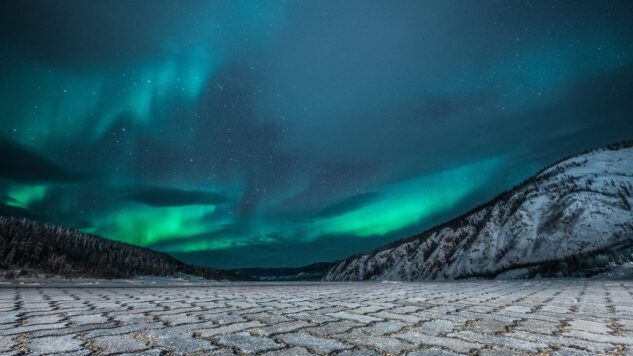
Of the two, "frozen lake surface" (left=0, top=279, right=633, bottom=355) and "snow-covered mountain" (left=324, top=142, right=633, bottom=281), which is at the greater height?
"snow-covered mountain" (left=324, top=142, right=633, bottom=281)

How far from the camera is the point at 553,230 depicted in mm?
32031

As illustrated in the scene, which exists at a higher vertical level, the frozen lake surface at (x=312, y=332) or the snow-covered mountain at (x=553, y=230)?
the snow-covered mountain at (x=553, y=230)

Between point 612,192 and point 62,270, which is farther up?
point 612,192

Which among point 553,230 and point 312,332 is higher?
point 553,230

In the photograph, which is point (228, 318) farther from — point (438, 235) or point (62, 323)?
point (438, 235)

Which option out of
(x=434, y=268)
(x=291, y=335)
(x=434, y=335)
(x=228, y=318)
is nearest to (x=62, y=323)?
(x=228, y=318)

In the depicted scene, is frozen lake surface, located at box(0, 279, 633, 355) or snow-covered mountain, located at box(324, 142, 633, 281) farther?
snow-covered mountain, located at box(324, 142, 633, 281)

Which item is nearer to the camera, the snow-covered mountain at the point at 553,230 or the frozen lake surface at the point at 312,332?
the frozen lake surface at the point at 312,332

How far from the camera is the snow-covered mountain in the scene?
26.9 metres

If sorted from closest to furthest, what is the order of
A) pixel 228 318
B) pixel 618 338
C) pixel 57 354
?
1. pixel 57 354
2. pixel 618 338
3. pixel 228 318

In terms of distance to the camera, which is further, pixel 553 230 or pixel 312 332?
pixel 553 230

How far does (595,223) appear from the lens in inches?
1149

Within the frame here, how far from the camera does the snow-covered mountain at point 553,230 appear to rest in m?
26.9

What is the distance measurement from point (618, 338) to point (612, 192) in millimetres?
38339
